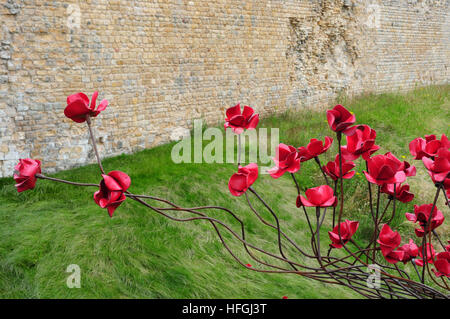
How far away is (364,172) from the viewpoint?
4.11 feet

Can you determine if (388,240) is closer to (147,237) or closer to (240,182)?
(240,182)

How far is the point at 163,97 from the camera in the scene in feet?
23.8

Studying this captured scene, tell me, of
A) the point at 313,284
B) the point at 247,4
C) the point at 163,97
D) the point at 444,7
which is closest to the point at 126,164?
the point at 163,97

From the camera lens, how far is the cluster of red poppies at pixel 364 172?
4.09 ft

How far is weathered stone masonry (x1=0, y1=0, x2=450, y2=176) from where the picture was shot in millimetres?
5629

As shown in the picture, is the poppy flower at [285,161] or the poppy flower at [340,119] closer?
the poppy flower at [340,119]
